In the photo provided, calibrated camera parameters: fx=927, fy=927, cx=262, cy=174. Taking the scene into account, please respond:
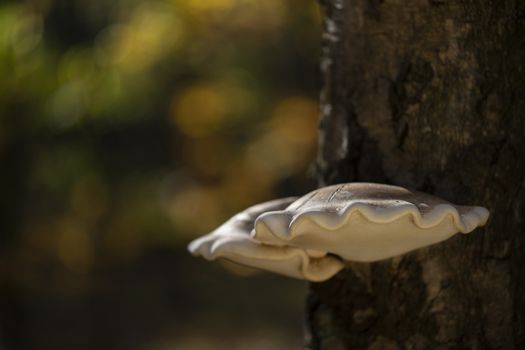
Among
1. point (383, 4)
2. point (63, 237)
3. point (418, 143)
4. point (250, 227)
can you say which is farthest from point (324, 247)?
point (63, 237)

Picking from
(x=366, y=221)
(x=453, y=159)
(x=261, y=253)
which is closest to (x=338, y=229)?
(x=366, y=221)

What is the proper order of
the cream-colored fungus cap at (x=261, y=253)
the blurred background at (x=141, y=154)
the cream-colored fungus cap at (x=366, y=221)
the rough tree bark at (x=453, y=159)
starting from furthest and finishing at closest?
the blurred background at (x=141, y=154), the rough tree bark at (x=453, y=159), the cream-colored fungus cap at (x=261, y=253), the cream-colored fungus cap at (x=366, y=221)

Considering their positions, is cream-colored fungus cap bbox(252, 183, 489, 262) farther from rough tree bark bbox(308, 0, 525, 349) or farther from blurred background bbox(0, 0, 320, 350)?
blurred background bbox(0, 0, 320, 350)

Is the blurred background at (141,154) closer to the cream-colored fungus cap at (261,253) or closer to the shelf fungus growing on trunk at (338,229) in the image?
the cream-colored fungus cap at (261,253)


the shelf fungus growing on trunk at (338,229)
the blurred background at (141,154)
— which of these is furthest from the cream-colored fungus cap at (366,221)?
the blurred background at (141,154)

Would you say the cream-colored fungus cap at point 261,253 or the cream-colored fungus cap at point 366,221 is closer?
the cream-colored fungus cap at point 366,221

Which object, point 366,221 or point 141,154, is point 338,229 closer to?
point 366,221
